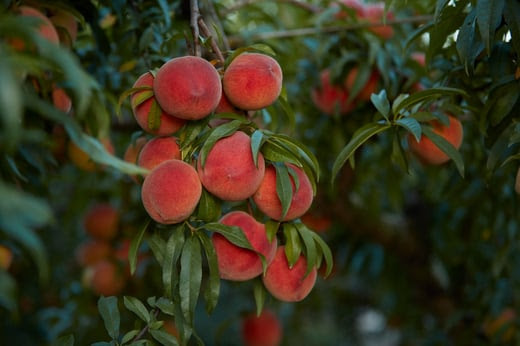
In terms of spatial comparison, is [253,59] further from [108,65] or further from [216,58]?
[108,65]

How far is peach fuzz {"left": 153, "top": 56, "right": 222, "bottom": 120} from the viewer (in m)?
0.67

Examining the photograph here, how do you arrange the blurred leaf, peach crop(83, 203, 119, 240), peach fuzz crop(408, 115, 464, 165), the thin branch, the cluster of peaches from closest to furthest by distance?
the blurred leaf, the cluster of peaches, peach fuzz crop(408, 115, 464, 165), the thin branch, peach crop(83, 203, 119, 240)

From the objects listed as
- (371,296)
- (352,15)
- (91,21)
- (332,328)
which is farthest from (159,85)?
(332,328)

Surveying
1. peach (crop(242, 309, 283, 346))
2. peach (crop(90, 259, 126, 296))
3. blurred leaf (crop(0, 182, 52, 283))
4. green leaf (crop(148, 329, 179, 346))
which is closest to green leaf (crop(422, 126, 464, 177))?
green leaf (crop(148, 329, 179, 346))

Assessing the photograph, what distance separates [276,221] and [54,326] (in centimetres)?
103

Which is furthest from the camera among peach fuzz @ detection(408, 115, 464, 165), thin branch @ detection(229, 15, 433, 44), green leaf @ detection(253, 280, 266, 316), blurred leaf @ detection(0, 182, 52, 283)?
thin branch @ detection(229, 15, 433, 44)

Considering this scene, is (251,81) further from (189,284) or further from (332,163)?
(332,163)

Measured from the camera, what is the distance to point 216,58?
782mm

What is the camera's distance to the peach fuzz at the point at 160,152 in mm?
717

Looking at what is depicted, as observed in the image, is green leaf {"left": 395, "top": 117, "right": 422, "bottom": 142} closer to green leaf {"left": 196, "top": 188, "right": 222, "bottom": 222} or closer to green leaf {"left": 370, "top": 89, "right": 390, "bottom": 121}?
green leaf {"left": 370, "top": 89, "right": 390, "bottom": 121}

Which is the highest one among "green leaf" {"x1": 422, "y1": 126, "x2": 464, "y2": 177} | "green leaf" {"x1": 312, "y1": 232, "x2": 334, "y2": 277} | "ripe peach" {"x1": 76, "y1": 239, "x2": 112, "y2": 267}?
"green leaf" {"x1": 422, "y1": 126, "x2": 464, "y2": 177}

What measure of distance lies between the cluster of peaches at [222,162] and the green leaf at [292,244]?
12 mm

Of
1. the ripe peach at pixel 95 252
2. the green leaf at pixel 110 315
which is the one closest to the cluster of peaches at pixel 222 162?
the green leaf at pixel 110 315

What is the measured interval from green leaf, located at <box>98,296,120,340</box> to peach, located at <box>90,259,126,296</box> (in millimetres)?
743
